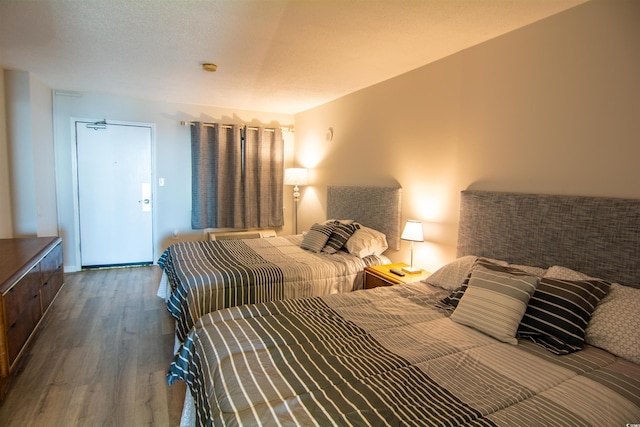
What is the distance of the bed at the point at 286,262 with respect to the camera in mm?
2502

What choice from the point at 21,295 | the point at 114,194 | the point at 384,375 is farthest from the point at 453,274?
the point at 114,194

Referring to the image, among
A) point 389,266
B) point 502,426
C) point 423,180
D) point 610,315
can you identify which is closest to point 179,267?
point 389,266

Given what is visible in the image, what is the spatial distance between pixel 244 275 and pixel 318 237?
1.13 m

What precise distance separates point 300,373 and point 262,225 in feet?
14.0

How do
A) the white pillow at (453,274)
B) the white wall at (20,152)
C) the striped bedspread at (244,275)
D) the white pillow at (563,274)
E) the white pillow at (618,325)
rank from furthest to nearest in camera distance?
the white wall at (20,152), the striped bedspread at (244,275), the white pillow at (453,274), the white pillow at (563,274), the white pillow at (618,325)

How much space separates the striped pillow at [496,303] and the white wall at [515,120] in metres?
0.73

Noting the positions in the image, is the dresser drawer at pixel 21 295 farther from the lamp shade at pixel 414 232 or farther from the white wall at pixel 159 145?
the lamp shade at pixel 414 232

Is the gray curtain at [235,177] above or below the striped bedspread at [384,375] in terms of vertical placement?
above

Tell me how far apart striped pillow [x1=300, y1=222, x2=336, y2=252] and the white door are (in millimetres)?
2641

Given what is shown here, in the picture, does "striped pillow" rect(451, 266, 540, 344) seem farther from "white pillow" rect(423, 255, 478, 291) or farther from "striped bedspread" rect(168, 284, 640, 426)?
"white pillow" rect(423, 255, 478, 291)

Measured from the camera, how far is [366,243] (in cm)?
332

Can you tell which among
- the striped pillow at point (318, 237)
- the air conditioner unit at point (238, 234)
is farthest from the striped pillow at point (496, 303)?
the air conditioner unit at point (238, 234)

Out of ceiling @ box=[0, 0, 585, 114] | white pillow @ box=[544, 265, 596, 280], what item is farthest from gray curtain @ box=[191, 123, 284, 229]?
white pillow @ box=[544, 265, 596, 280]

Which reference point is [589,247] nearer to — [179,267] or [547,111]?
[547,111]
